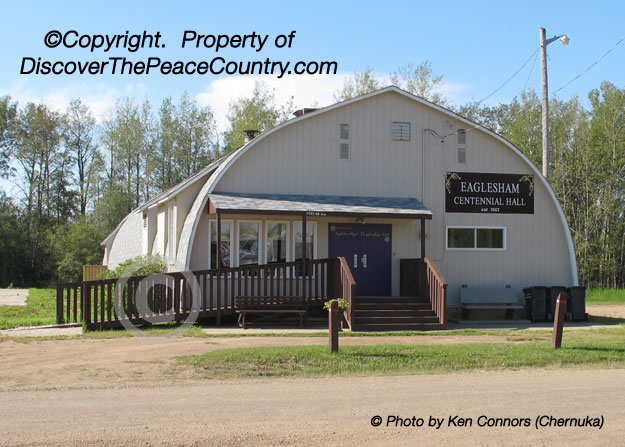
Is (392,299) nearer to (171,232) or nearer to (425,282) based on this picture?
(425,282)

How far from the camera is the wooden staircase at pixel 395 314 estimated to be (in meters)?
16.8

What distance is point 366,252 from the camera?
1933 centimetres

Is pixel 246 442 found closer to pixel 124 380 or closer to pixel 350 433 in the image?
pixel 350 433

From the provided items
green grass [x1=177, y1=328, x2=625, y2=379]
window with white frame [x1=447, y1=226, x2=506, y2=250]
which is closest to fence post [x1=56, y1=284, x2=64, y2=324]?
green grass [x1=177, y1=328, x2=625, y2=379]

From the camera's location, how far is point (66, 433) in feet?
22.8

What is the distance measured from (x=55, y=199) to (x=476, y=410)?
4603 centimetres

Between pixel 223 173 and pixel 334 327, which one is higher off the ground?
pixel 223 173

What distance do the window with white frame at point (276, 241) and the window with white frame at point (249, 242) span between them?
0.86 ft

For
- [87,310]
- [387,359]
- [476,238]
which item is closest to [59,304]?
[87,310]

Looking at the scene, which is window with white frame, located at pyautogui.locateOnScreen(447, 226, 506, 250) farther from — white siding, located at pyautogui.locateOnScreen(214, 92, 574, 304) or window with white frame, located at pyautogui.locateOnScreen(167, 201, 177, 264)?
window with white frame, located at pyautogui.locateOnScreen(167, 201, 177, 264)

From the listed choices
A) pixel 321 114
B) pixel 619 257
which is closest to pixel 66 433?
pixel 321 114

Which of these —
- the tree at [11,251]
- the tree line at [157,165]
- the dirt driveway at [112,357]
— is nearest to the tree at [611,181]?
the tree line at [157,165]

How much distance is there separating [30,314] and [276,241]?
7.40 meters

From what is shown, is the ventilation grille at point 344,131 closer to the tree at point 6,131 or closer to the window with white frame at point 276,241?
the window with white frame at point 276,241
